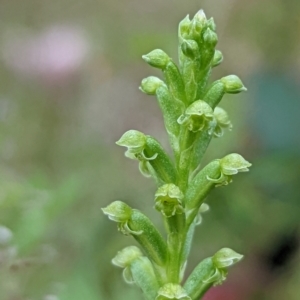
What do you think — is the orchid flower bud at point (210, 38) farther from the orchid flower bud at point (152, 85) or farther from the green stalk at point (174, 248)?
the green stalk at point (174, 248)

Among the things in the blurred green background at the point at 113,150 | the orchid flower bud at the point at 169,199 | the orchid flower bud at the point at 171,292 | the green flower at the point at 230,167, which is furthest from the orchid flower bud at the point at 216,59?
the blurred green background at the point at 113,150

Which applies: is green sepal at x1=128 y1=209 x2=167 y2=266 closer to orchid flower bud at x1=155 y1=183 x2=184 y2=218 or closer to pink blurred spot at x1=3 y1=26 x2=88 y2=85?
orchid flower bud at x1=155 y1=183 x2=184 y2=218

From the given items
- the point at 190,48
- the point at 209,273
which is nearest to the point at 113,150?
the point at 209,273

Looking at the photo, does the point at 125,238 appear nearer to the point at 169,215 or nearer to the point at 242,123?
the point at 242,123

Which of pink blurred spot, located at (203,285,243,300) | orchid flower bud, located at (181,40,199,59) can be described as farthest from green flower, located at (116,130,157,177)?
pink blurred spot, located at (203,285,243,300)

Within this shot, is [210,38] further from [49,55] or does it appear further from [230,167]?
[49,55]
